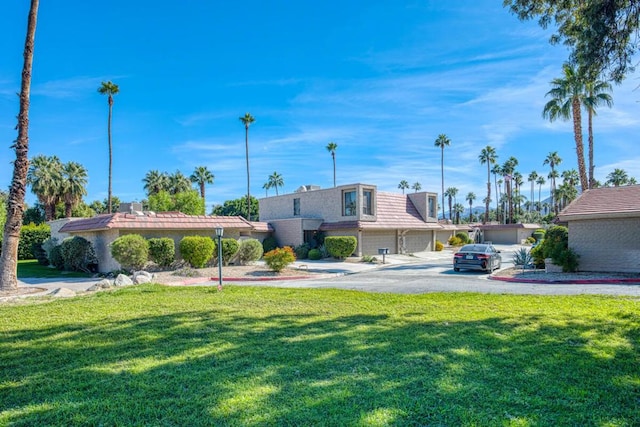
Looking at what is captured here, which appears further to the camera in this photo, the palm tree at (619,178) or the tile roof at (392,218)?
the palm tree at (619,178)

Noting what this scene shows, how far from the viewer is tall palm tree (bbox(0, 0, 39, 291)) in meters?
13.2

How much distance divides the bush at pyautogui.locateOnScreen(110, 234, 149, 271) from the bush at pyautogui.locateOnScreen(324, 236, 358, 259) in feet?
42.1

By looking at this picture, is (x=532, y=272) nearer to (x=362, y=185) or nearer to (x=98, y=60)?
(x=362, y=185)

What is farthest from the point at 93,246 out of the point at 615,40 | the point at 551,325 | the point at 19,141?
the point at 615,40

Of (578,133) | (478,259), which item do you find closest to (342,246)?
(478,259)

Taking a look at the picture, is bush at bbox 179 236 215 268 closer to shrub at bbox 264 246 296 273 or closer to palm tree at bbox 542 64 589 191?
shrub at bbox 264 246 296 273

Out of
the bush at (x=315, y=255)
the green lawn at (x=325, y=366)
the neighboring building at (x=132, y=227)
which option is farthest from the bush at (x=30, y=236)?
the green lawn at (x=325, y=366)

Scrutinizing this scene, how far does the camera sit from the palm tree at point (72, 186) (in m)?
38.9

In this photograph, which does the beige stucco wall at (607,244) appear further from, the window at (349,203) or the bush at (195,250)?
the bush at (195,250)

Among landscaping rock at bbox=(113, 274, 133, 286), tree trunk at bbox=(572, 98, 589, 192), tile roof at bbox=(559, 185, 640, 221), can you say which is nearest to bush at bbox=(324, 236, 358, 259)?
tile roof at bbox=(559, 185, 640, 221)

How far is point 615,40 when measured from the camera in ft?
27.5

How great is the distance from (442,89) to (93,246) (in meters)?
19.9

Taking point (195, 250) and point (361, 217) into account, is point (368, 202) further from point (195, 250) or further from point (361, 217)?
point (195, 250)

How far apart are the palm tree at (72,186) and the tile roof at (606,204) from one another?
42.7 m
